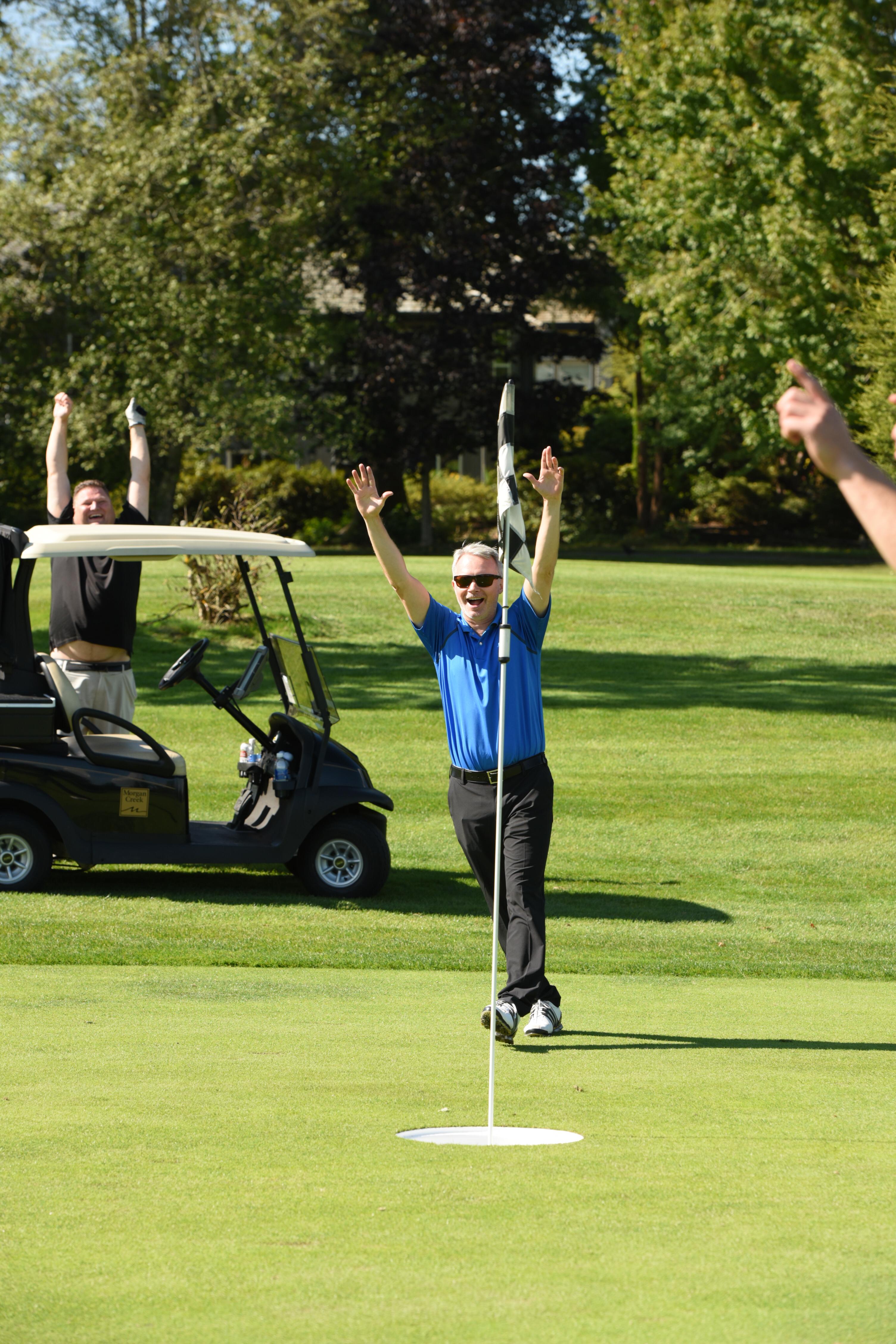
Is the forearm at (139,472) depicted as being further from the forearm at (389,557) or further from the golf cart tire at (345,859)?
Answer: the forearm at (389,557)

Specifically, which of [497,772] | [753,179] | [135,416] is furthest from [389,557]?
[753,179]

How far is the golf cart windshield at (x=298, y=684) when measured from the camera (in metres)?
9.91

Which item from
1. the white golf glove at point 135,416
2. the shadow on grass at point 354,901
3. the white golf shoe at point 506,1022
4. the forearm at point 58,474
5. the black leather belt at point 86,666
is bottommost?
the shadow on grass at point 354,901

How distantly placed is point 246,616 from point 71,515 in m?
13.1

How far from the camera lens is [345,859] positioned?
10.2m

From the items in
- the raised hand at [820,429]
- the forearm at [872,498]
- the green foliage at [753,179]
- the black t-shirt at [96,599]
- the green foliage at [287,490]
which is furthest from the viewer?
the green foliage at [287,490]

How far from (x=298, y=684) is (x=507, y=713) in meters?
3.95

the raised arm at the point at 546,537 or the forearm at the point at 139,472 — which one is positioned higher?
the forearm at the point at 139,472

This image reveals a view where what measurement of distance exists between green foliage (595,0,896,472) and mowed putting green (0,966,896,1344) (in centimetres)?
2890

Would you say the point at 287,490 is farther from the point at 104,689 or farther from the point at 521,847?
the point at 521,847

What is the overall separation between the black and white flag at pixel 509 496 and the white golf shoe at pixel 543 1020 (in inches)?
63.0

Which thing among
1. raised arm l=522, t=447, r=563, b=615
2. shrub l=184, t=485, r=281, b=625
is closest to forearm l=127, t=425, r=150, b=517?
raised arm l=522, t=447, r=563, b=615

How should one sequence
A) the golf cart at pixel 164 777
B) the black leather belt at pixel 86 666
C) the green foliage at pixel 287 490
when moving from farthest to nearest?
1. the green foliage at pixel 287 490
2. the black leather belt at pixel 86 666
3. the golf cart at pixel 164 777

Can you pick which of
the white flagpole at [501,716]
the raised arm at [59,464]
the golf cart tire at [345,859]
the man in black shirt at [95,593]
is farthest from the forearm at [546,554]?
the raised arm at [59,464]
